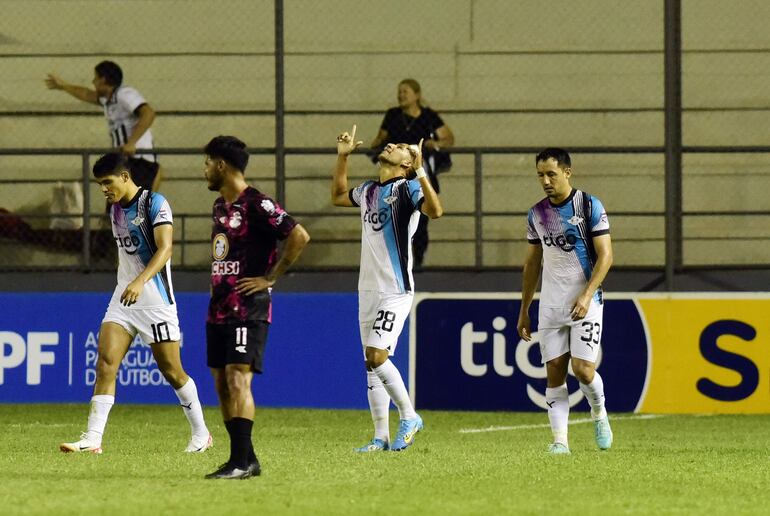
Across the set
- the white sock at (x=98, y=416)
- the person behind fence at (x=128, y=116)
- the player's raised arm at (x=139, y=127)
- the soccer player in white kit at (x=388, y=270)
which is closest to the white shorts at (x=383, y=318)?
the soccer player in white kit at (x=388, y=270)

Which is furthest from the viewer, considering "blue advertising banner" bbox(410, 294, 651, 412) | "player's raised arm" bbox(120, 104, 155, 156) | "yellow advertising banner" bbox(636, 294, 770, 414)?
"player's raised arm" bbox(120, 104, 155, 156)

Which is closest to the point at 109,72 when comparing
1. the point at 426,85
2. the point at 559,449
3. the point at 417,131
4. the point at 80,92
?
the point at 80,92

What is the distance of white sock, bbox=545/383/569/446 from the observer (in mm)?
9430

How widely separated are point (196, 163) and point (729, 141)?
536cm

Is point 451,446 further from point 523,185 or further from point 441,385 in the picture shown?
point 523,185

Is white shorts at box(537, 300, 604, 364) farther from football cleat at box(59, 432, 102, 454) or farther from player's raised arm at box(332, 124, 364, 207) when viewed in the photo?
football cleat at box(59, 432, 102, 454)

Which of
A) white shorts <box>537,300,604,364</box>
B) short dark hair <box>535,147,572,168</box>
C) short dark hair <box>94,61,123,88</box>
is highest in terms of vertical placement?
short dark hair <box>94,61,123,88</box>

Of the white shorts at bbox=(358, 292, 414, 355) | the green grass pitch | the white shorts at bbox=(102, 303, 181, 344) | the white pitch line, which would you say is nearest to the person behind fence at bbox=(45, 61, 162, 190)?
the green grass pitch

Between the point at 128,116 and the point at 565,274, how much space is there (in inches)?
236

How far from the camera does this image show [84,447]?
9234mm

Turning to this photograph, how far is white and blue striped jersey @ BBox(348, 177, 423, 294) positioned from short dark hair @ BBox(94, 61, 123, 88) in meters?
5.10

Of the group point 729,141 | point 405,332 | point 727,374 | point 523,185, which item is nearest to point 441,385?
point 405,332

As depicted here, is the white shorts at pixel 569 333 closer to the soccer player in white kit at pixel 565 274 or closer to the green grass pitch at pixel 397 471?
the soccer player in white kit at pixel 565 274

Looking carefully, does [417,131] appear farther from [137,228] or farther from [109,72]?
[137,228]
